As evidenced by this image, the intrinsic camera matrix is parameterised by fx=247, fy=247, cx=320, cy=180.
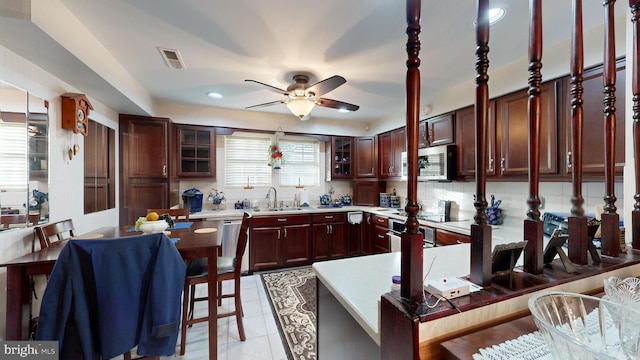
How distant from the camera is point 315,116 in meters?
4.41

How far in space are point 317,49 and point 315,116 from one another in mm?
2239

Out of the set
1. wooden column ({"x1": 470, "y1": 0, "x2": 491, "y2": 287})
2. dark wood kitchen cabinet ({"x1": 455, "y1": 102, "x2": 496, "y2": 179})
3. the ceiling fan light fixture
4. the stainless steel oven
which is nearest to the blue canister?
the ceiling fan light fixture

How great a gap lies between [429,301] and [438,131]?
300 cm

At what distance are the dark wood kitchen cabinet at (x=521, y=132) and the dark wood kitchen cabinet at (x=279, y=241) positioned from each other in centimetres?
266

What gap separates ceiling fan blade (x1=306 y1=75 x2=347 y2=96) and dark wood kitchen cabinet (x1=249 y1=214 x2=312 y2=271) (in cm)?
205

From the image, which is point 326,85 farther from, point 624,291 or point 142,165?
point 142,165

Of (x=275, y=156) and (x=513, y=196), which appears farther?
(x=275, y=156)

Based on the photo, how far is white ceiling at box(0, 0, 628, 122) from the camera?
1.63m

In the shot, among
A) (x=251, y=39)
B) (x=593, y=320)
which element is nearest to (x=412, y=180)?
(x=593, y=320)

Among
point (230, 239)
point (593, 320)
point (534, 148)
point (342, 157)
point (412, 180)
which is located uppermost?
point (342, 157)

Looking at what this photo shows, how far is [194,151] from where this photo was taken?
3.75m

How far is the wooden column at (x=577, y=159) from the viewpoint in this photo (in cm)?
90

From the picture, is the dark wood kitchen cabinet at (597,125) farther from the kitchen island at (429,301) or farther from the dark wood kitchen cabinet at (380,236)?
the dark wood kitchen cabinet at (380,236)

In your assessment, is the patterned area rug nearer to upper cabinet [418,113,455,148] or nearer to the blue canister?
the blue canister
